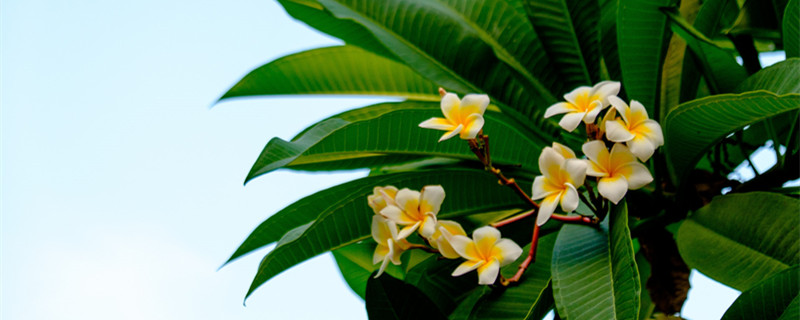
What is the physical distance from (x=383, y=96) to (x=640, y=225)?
407 mm

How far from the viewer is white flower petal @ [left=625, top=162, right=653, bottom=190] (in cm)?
62

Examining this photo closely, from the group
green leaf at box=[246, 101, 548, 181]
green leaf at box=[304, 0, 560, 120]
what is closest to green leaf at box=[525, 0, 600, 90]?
green leaf at box=[304, 0, 560, 120]

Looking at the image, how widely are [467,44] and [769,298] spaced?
0.45m

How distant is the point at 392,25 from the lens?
0.91 meters

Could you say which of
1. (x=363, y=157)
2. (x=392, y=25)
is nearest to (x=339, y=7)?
(x=392, y=25)

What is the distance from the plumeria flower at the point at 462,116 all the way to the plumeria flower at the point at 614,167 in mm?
105

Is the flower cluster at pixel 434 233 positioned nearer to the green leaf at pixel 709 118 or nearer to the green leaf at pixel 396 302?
the green leaf at pixel 396 302

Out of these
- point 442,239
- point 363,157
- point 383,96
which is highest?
point 383,96

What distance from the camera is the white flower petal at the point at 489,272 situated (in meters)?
0.62

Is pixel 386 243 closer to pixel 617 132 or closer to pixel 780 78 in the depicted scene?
pixel 617 132

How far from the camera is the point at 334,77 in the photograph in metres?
1.00

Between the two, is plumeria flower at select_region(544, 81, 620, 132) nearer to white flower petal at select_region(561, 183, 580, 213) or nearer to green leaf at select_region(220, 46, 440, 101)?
white flower petal at select_region(561, 183, 580, 213)

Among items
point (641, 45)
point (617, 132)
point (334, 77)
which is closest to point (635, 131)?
point (617, 132)

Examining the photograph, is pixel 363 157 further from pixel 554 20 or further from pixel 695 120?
pixel 695 120
